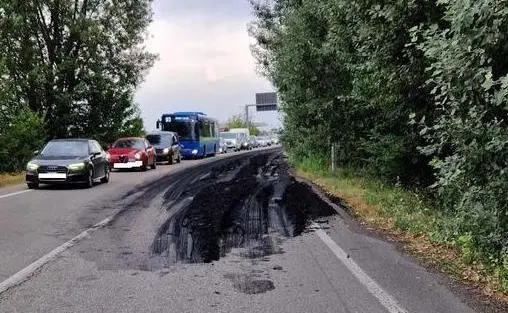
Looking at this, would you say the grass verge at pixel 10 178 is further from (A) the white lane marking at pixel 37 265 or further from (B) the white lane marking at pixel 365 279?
(B) the white lane marking at pixel 365 279

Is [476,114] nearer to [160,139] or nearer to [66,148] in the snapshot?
[66,148]

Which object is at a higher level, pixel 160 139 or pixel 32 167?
pixel 160 139

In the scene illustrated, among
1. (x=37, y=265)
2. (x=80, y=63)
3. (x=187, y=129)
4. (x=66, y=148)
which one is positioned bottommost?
(x=37, y=265)

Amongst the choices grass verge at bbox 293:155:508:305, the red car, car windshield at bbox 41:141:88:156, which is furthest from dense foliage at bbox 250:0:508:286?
the red car

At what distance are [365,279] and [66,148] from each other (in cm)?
1414

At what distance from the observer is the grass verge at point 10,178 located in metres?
20.2

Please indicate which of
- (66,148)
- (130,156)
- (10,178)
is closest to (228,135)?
(130,156)

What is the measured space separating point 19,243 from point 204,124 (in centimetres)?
3731

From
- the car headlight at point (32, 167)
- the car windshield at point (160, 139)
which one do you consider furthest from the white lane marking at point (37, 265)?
the car windshield at point (160, 139)

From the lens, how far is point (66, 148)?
1859cm

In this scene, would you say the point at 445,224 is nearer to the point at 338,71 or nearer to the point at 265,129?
the point at 338,71

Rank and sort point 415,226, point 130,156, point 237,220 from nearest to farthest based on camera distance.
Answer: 1. point 415,226
2. point 237,220
3. point 130,156

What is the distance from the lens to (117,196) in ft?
50.7

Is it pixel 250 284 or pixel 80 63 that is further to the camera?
pixel 80 63
